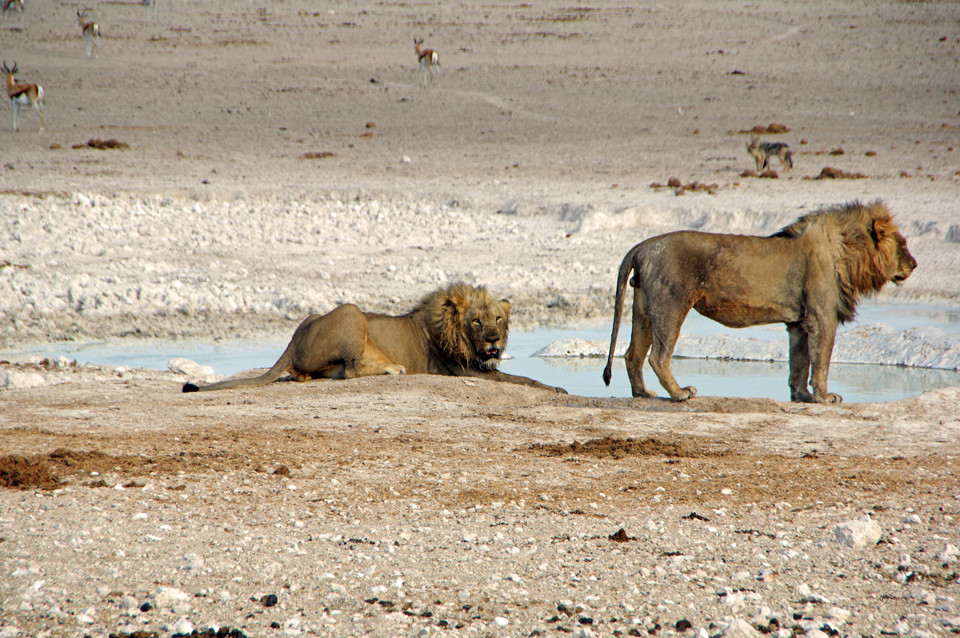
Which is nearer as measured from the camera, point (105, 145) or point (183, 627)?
point (183, 627)

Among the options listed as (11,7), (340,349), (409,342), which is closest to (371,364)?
(340,349)

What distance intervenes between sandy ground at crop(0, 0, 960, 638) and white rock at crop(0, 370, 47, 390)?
0.20m

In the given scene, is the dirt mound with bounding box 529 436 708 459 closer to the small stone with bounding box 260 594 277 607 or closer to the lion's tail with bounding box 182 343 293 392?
the small stone with bounding box 260 594 277 607

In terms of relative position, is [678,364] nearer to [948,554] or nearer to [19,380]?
[19,380]

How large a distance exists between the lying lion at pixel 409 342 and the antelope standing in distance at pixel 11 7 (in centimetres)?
5101

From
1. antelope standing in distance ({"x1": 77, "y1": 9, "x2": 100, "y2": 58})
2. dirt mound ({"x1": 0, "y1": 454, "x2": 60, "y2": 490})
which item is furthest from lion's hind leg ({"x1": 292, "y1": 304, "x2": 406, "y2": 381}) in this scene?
antelope standing in distance ({"x1": 77, "y1": 9, "x2": 100, "y2": 58})

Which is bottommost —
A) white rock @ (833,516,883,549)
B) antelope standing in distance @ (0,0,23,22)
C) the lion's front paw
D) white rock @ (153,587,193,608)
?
white rock @ (153,587,193,608)

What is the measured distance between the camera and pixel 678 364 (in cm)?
1116

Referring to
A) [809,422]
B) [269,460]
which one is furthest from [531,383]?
[269,460]

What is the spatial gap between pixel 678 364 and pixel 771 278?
124 inches

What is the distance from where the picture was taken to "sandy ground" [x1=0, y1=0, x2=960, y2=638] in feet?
13.5

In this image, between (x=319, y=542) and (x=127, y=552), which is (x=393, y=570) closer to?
(x=319, y=542)

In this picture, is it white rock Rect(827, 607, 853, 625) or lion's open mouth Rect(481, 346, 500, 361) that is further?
lion's open mouth Rect(481, 346, 500, 361)

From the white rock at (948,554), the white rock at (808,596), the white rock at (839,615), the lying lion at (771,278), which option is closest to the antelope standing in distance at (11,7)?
the lying lion at (771,278)
